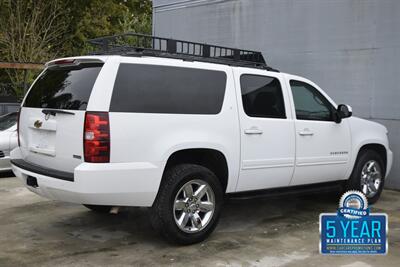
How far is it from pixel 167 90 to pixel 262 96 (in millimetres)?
1343

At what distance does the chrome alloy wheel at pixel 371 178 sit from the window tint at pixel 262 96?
192cm

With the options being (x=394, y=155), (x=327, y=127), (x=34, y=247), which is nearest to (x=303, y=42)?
(x=394, y=155)

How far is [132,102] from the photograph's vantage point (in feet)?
15.4

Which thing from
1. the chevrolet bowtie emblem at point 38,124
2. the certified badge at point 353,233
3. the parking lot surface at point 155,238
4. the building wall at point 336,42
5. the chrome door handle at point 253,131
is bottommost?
the parking lot surface at point 155,238

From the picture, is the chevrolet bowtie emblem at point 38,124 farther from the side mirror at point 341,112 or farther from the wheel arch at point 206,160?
the side mirror at point 341,112

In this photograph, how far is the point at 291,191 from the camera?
6.06 metres

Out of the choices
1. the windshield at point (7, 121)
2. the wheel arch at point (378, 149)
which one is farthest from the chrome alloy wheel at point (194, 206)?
the windshield at point (7, 121)

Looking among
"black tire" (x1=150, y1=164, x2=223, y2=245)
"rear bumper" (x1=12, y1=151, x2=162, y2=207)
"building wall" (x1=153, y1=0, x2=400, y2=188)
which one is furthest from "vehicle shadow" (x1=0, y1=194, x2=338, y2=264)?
"building wall" (x1=153, y1=0, x2=400, y2=188)

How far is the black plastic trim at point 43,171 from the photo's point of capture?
4.61 m

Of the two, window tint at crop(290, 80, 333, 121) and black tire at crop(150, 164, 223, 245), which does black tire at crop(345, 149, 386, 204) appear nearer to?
window tint at crop(290, 80, 333, 121)

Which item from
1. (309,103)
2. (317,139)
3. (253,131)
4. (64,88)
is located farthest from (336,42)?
(64,88)

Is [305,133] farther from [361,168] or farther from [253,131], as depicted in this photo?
[361,168]

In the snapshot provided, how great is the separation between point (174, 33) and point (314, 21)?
404 centimetres

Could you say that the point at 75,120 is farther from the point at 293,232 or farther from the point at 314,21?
the point at 314,21
